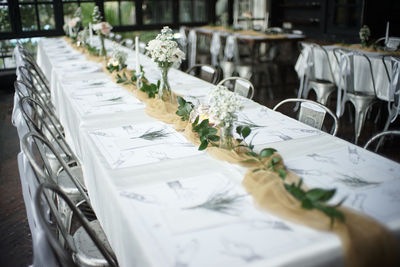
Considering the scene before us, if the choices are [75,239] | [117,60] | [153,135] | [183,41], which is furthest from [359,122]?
[183,41]

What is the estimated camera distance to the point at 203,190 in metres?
1.42

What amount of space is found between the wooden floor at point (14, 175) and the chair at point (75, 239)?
2.51ft

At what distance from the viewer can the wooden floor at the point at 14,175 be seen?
7.54ft

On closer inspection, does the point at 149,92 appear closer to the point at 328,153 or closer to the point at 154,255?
the point at 328,153

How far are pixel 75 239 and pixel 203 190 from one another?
0.65 meters

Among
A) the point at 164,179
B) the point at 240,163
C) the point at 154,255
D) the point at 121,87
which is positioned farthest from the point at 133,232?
the point at 121,87

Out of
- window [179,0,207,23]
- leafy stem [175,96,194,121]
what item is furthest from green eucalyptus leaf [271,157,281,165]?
window [179,0,207,23]

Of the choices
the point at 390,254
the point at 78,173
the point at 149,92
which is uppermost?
the point at 149,92

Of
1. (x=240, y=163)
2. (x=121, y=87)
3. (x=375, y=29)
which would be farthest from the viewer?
(x=375, y=29)

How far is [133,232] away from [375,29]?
7023 mm

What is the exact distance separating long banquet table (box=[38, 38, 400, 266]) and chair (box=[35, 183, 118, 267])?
0.07m

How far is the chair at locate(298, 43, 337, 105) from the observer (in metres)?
4.45

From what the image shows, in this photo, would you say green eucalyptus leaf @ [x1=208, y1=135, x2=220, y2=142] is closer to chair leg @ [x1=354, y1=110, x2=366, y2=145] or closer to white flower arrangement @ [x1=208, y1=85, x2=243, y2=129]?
white flower arrangement @ [x1=208, y1=85, x2=243, y2=129]

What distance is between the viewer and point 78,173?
231 centimetres
